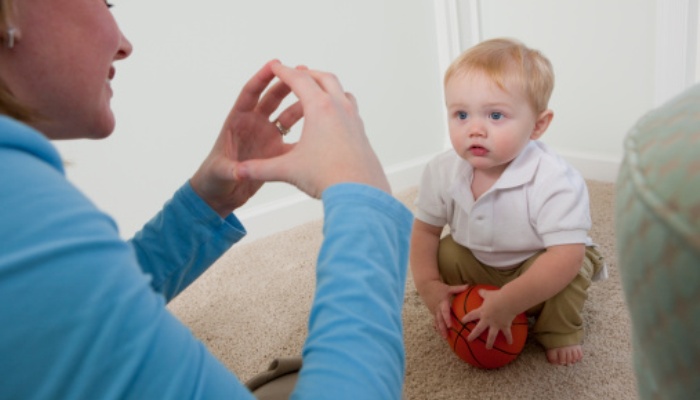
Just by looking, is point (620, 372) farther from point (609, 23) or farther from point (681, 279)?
point (609, 23)

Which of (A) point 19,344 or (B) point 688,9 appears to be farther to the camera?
(B) point 688,9

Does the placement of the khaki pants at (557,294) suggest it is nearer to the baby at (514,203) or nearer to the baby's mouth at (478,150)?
the baby at (514,203)

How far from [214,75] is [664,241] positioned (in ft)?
5.91

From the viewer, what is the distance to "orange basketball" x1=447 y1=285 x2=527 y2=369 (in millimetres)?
1142

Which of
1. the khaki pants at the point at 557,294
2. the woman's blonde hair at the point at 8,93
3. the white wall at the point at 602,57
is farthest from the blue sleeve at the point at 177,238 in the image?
the white wall at the point at 602,57

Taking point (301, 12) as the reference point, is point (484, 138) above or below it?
below

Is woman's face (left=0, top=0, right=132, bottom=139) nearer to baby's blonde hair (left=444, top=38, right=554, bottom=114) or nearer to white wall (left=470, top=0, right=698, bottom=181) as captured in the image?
baby's blonde hair (left=444, top=38, right=554, bottom=114)

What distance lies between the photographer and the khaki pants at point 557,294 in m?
1.19

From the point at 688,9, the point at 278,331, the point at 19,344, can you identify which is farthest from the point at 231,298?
the point at 688,9

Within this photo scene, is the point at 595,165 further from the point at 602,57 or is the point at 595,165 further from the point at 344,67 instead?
the point at 344,67

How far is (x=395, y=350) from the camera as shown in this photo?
543 mm

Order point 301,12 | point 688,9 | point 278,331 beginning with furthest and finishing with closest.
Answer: point 301,12 < point 688,9 < point 278,331

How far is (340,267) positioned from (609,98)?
5.47ft

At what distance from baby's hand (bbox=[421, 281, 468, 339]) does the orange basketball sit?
0.04 feet
